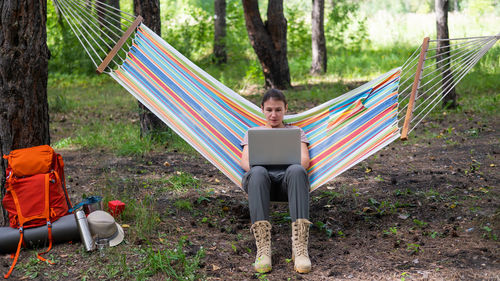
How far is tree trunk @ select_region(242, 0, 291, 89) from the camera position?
22.1 ft

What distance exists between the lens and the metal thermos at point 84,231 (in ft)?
7.89

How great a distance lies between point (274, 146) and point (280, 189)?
0.22 m

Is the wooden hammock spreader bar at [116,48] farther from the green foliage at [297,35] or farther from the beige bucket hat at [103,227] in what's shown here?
the green foliage at [297,35]

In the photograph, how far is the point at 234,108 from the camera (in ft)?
10.1

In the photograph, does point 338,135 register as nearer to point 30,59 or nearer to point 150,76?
point 150,76

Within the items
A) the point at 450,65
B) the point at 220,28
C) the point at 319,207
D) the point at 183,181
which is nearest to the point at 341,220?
the point at 319,207

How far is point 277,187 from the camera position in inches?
101

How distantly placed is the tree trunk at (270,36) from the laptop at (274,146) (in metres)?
4.48

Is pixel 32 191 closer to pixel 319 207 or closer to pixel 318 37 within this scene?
pixel 319 207

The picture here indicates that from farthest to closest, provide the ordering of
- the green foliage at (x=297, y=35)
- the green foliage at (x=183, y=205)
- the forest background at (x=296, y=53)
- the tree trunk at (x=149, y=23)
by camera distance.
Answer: the green foliage at (x=297, y=35) → the forest background at (x=296, y=53) → the tree trunk at (x=149, y=23) → the green foliage at (x=183, y=205)

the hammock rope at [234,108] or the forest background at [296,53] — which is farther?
the forest background at [296,53]

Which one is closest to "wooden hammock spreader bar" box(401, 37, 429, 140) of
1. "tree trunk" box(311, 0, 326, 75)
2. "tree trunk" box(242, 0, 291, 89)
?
"tree trunk" box(242, 0, 291, 89)

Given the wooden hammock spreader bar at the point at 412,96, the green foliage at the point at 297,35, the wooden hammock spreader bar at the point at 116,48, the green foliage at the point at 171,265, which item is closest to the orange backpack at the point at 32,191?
the green foliage at the point at 171,265

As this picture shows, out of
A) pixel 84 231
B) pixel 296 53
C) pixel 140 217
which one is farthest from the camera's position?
pixel 296 53
